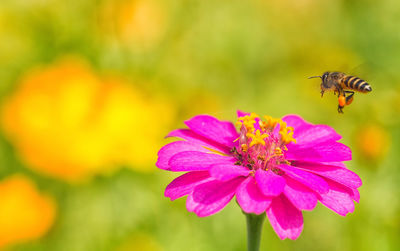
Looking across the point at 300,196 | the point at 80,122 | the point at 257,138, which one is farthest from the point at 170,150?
the point at 80,122

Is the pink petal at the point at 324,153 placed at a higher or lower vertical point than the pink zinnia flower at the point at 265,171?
higher

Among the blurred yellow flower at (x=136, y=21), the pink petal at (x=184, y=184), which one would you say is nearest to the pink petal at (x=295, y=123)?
the pink petal at (x=184, y=184)

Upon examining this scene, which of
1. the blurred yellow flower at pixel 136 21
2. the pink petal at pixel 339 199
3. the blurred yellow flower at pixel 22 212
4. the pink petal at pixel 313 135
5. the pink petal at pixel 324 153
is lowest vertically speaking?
the blurred yellow flower at pixel 22 212

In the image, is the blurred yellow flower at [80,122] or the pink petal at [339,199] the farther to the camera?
the blurred yellow flower at [80,122]

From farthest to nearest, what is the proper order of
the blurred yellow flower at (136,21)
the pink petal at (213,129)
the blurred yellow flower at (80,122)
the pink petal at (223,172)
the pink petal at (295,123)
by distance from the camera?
the blurred yellow flower at (136,21) < the blurred yellow flower at (80,122) < the pink petal at (295,123) < the pink petal at (213,129) < the pink petal at (223,172)

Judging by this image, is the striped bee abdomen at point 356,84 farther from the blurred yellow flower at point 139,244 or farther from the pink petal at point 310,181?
the blurred yellow flower at point 139,244

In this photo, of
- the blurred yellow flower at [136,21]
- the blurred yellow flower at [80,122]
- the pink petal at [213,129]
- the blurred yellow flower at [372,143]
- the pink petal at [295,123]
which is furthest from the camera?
the blurred yellow flower at [136,21]

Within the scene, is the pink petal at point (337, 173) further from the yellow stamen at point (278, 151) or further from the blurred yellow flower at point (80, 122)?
the blurred yellow flower at point (80, 122)

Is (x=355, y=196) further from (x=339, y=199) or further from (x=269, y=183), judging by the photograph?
(x=269, y=183)
